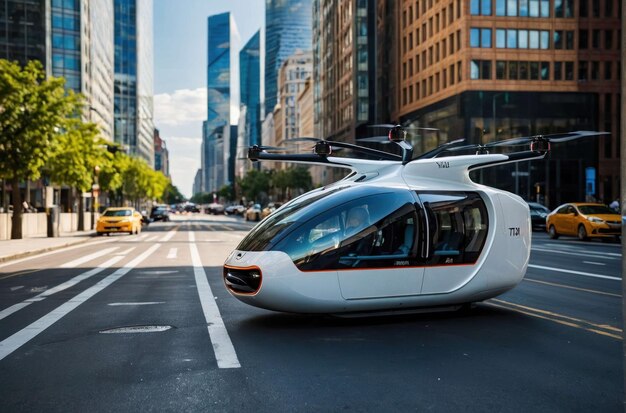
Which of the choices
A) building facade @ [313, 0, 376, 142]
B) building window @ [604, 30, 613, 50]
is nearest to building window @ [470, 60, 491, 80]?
building window @ [604, 30, 613, 50]

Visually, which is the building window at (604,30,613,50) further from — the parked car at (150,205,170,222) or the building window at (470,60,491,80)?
the parked car at (150,205,170,222)

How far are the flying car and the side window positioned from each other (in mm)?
12

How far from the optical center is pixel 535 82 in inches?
2275

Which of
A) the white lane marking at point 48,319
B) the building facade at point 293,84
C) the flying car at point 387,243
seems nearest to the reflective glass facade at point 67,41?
the white lane marking at point 48,319

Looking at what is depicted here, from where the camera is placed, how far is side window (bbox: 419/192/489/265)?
319 inches

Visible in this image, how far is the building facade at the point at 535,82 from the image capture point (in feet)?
186

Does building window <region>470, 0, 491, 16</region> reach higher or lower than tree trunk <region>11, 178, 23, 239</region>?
higher

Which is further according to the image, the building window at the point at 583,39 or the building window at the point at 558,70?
the building window at the point at 583,39

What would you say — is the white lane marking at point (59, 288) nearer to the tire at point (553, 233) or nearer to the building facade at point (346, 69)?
the tire at point (553, 233)

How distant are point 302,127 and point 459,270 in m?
140

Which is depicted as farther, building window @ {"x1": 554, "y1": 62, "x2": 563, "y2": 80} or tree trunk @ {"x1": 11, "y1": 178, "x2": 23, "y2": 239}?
building window @ {"x1": 554, "y1": 62, "x2": 563, "y2": 80}

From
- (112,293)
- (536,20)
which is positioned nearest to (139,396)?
(112,293)

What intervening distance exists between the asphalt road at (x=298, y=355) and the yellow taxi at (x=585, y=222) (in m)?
16.3

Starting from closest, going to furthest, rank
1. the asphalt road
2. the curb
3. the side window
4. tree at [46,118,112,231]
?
the asphalt road, the side window, the curb, tree at [46,118,112,231]
